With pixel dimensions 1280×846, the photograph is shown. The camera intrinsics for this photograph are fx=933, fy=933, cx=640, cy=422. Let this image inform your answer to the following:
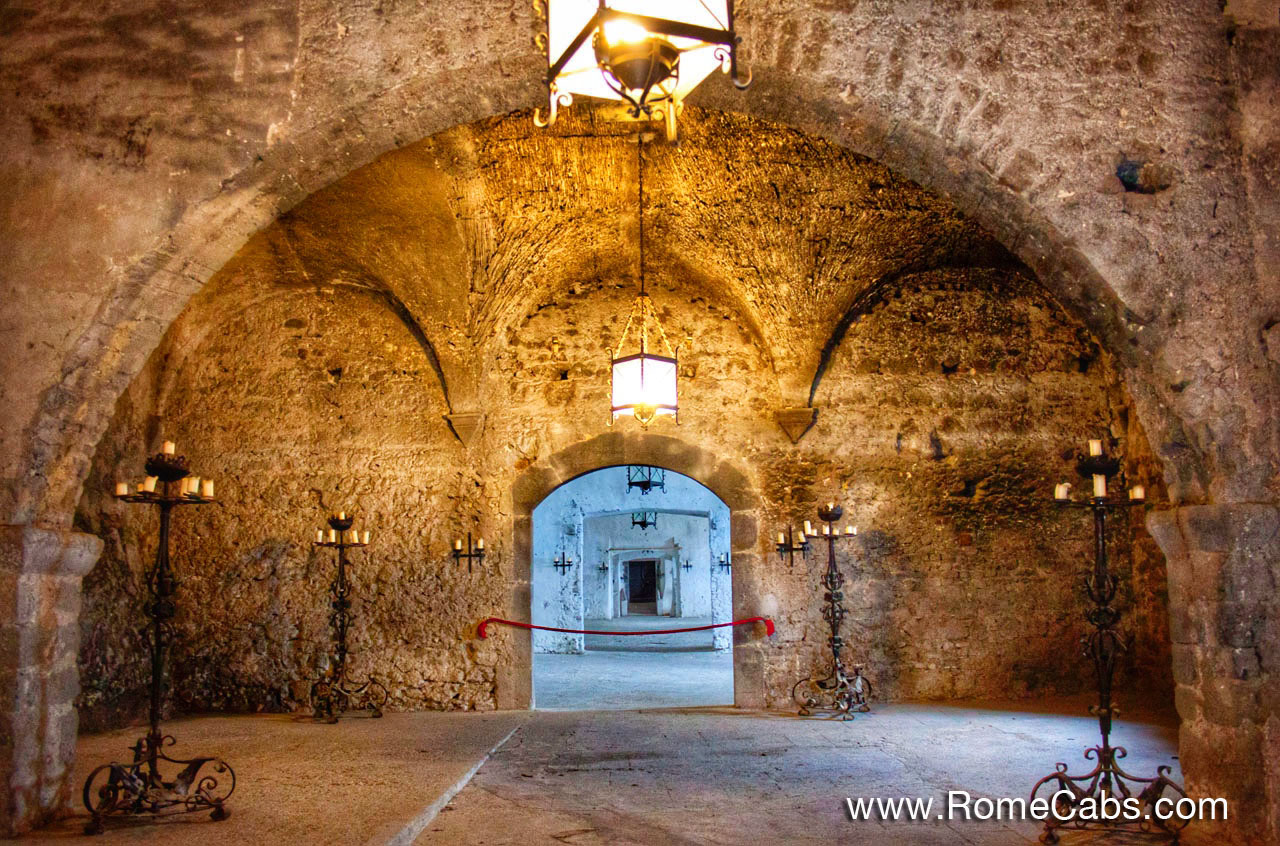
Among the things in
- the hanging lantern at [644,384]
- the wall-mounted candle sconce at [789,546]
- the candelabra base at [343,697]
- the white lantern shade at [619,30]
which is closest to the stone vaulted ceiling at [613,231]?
the wall-mounted candle sconce at [789,546]

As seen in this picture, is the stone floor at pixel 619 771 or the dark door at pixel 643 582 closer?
the stone floor at pixel 619 771

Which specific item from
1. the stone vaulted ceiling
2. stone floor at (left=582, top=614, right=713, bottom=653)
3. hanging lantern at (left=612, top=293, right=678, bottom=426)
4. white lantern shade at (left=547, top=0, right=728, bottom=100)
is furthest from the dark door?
white lantern shade at (left=547, top=0, right=728, bottom=100)

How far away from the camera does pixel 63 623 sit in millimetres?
3789

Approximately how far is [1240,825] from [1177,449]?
1.34 metres

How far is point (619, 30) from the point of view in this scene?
8.18 feet

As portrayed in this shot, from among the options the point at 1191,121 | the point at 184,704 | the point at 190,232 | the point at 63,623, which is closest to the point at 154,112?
the point at 190,232

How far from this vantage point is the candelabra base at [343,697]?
7129 millimetres

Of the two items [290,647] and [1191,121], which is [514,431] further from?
[1191,121]

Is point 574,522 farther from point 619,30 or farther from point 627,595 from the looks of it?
point 619,30

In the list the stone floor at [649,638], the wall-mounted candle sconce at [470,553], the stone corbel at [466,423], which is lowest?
the stone floor at [649,638]

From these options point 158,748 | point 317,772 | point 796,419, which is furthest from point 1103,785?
point 796,419

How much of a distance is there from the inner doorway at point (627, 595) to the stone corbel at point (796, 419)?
1798 mm

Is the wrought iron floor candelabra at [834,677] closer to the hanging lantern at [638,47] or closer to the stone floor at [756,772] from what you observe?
the stone floor at [756,772]

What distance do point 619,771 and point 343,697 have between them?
10.5ft
